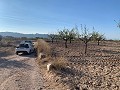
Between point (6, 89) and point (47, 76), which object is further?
point (47, 76)

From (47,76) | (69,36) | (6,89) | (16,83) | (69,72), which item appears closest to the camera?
(6,89)

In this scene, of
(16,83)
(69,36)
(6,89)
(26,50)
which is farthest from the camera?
(69,36)

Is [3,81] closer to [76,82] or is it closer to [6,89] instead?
[6,89]

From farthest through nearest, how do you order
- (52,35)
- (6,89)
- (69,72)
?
(52,35)
(69,72)
(6,89)

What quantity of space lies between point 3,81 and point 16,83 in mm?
966

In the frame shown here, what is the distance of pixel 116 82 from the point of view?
528 inches

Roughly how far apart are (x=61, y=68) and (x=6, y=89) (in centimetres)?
659

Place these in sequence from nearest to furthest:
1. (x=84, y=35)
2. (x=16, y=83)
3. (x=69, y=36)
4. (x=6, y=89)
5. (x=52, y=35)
Result: (x=6, y=89), (x=16, y=83), (x=84, y=35), (x=69, y=36), (x=52, y=35)

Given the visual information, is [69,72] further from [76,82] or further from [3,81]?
[3,81]

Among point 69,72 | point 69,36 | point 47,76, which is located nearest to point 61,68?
point 69,72

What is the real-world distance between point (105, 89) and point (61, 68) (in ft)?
20.6

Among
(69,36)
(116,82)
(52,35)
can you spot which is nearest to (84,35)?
(69,36)

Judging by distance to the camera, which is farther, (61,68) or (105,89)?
(61,68)

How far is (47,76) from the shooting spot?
52.0 feet
